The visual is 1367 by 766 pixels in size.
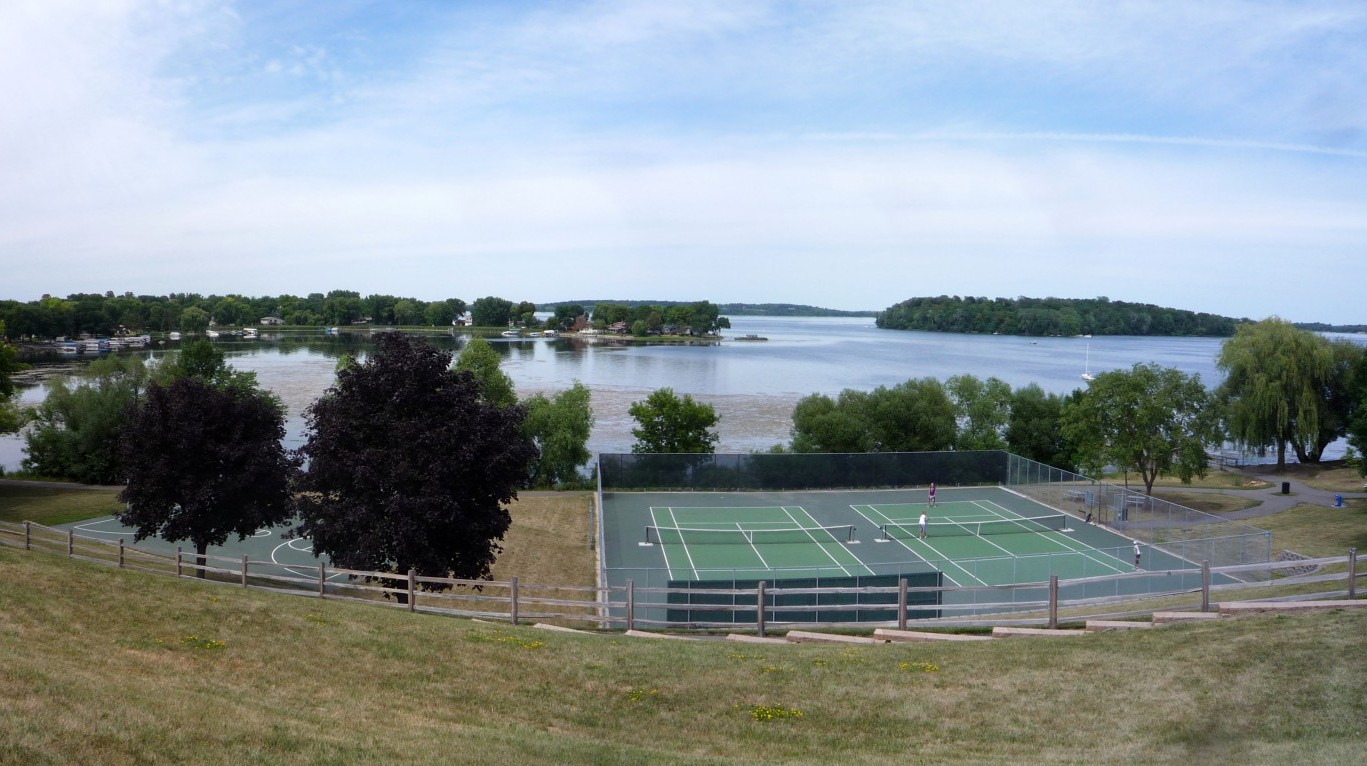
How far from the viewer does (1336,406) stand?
2010 inches

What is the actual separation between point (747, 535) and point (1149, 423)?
835 inches

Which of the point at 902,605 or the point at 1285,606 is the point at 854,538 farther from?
the point at 1285,606

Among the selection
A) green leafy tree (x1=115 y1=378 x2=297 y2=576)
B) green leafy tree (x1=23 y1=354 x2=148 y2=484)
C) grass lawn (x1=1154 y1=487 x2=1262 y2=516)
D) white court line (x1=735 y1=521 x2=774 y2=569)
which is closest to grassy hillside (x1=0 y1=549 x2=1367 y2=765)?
green leafy tree (x1=115 y1=378 x2=297 y2=576)

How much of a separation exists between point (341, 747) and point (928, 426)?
48.1m

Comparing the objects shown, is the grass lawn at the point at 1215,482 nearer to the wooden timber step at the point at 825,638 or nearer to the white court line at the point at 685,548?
the white court line at the point at 685,548

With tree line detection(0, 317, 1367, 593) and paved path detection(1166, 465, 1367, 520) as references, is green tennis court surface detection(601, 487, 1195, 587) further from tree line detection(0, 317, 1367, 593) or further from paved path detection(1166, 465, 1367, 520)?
paved path detection(1166, 465, 1367, 520)

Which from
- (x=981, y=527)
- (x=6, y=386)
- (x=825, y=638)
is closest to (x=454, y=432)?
(x=825, y=638)

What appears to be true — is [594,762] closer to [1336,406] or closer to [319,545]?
[319,545]

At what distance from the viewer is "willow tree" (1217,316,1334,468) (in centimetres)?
4969

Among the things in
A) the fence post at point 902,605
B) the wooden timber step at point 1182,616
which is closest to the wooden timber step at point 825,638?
the fence post at point 902,605

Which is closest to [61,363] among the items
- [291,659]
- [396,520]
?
[396,520]

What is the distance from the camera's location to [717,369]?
120 metres

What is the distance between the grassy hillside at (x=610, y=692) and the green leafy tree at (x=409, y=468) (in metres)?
5.85

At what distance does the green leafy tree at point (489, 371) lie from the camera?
56562mm
